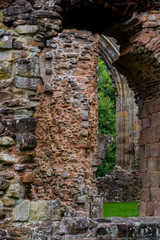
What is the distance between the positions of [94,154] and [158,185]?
2.57 meters

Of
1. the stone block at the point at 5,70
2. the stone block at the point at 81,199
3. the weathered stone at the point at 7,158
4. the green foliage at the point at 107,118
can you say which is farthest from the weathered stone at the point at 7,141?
the green foliage at the point at 107,118

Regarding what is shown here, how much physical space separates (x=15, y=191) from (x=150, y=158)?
3.21 m

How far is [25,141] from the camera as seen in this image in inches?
169

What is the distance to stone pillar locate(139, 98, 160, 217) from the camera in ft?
21.4

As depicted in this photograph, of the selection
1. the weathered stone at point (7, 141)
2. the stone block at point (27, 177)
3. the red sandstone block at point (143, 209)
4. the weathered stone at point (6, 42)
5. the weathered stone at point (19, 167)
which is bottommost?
the red sandstone block at point (143, 209)

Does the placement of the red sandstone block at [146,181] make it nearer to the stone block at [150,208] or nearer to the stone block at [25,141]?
the stone block at [150,208]

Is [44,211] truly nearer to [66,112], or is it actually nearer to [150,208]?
[150,208]

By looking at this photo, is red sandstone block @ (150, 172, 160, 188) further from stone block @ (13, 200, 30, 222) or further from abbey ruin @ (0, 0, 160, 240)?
stone block @ (13, 200, 30, 222)

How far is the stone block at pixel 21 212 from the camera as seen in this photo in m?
4.15

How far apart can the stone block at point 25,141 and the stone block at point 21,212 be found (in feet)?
1.97

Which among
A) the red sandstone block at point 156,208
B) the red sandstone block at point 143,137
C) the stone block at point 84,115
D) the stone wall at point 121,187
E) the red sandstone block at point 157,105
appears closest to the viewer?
the red sandstone block at point 156,208

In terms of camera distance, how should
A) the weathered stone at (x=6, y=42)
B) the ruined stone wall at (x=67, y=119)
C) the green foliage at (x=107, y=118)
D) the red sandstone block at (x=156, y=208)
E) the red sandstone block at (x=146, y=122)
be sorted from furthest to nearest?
the green foliage at (x=107, y=118) → the ruined stone wall at (x=67, y=119) → the red sandstone block at (x=146, y=122) → the red sandstone block at (x=156, y=208) → the weathered stone at (x=6, y=42)

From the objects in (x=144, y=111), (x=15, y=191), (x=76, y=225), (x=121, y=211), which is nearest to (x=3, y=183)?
(x=15, y=191)

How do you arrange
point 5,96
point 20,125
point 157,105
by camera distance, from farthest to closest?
point 157,105, point 5,96, point 20,125
